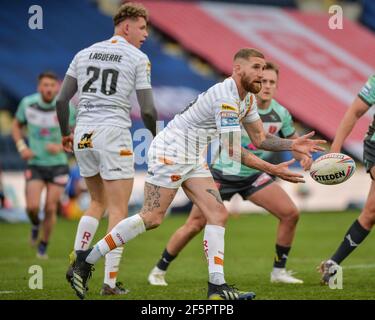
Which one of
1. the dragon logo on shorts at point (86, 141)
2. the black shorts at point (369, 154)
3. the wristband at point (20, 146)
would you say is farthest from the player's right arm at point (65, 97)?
the wristband at point (20, 146)

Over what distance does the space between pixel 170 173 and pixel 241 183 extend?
6.35 feet

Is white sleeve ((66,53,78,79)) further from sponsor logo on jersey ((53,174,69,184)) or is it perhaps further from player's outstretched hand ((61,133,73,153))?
sponsor logo on jersey ((53,174,69,184))

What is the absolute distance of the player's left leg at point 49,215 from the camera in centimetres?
1177

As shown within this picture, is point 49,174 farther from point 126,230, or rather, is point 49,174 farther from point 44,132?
point 126,230

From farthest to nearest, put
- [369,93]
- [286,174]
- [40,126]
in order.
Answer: [40,126] → [369,93] → [286,174]

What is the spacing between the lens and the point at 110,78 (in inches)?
301

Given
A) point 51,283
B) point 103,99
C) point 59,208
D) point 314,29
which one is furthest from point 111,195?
point 314,29

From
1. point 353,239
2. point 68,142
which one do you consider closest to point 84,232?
point 68,142

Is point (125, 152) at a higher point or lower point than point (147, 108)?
lower

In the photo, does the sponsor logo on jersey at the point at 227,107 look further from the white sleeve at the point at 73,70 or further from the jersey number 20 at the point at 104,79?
the white sleeve at the point at 73,70

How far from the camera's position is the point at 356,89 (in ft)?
88.6

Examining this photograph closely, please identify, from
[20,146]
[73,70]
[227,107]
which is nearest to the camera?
[227,107]

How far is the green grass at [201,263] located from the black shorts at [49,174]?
112 cm

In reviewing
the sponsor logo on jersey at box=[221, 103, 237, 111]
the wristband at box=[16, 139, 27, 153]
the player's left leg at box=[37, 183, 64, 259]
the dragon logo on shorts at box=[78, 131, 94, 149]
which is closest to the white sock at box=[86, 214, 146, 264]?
the dragon logo on shorts at box=[78, 131, 94, 149]
